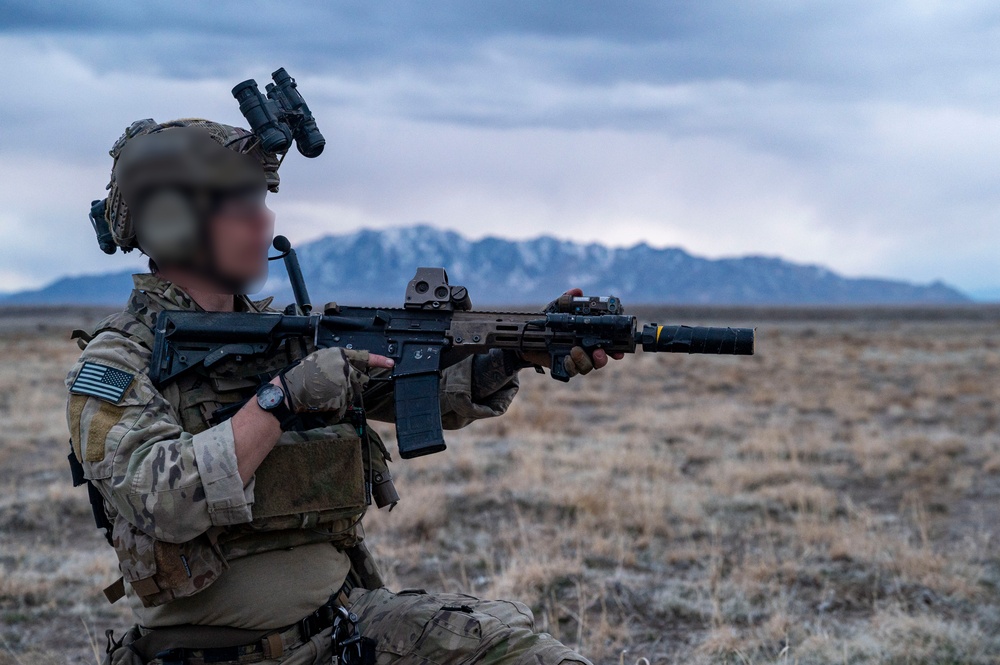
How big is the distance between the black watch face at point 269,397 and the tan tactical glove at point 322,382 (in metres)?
0.03

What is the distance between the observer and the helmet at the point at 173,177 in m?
3.27

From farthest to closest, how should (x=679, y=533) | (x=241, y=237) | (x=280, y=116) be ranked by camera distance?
(x=679, y=533)
(x=280, y=116)
(x=241, y=237)

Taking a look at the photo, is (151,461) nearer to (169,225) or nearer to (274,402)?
(274,402)

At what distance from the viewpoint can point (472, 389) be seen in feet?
12.4

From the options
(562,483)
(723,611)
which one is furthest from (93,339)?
(562,483)

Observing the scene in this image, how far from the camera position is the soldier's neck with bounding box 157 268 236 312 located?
346cm

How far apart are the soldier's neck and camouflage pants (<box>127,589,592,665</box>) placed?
1262 millimetres

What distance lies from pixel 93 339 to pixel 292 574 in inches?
41.3

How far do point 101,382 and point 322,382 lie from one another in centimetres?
69

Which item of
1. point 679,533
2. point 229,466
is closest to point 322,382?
point 229,466

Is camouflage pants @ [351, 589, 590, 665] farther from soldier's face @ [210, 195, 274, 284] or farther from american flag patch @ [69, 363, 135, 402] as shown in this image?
soldier's face @ [210, 195, 274, 284]

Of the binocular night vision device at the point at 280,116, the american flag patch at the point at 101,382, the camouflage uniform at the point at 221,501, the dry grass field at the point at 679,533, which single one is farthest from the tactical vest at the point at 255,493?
the dry grass field at the point at 679,533

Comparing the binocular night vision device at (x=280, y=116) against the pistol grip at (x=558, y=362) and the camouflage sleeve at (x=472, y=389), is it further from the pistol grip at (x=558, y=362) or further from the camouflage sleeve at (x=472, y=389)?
the pistol grip at (x=558, y=362)

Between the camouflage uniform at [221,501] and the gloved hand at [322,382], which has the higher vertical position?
the gloved hand at [322,382]
